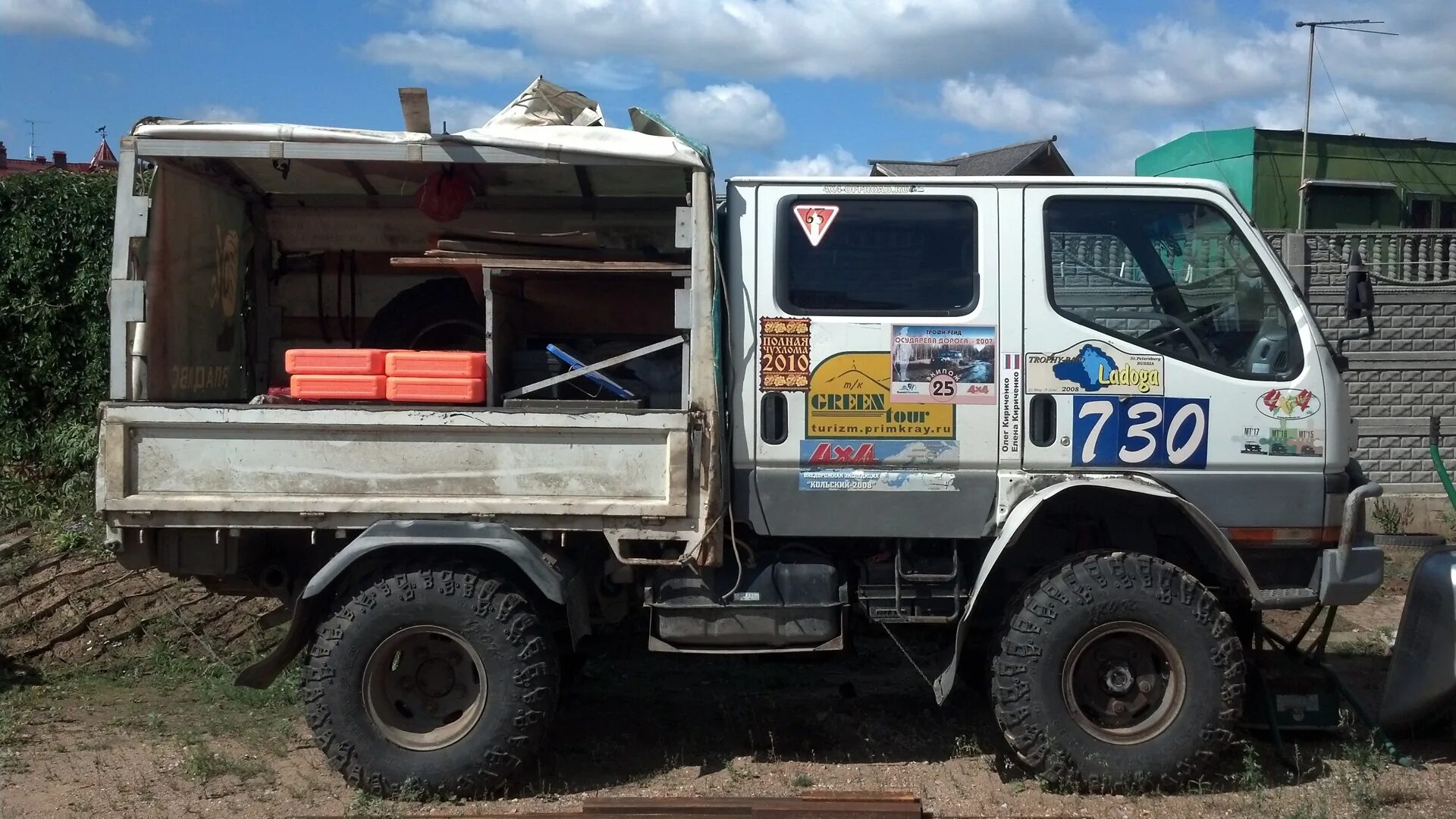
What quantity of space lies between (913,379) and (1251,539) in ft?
4.89

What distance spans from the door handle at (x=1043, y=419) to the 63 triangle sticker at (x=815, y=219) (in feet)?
3.49

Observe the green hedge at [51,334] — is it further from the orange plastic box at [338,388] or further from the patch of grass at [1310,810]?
the patch of grass at [1310,810]

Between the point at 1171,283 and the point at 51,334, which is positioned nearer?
the point at 1171,283

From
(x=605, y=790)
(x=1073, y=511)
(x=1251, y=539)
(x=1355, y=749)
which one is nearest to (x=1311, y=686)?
(x=1355, y=749)

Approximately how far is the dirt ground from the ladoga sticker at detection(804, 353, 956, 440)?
149 cm

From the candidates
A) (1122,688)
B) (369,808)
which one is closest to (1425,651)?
(1122,688)

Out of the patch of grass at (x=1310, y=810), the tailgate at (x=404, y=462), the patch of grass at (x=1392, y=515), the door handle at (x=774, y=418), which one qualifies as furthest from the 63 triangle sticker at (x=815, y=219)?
the patch of grass at (x=1392, y=515)

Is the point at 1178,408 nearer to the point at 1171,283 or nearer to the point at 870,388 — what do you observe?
the point at 1171,283

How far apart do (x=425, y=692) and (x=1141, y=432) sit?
3040 mm

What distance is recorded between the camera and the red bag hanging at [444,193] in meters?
5.30

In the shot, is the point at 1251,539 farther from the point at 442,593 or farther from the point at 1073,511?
the point at 442,593

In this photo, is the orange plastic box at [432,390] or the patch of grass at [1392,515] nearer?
the orange plastic box at [432,390]

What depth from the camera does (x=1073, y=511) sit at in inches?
190

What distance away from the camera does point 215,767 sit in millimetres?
4832
